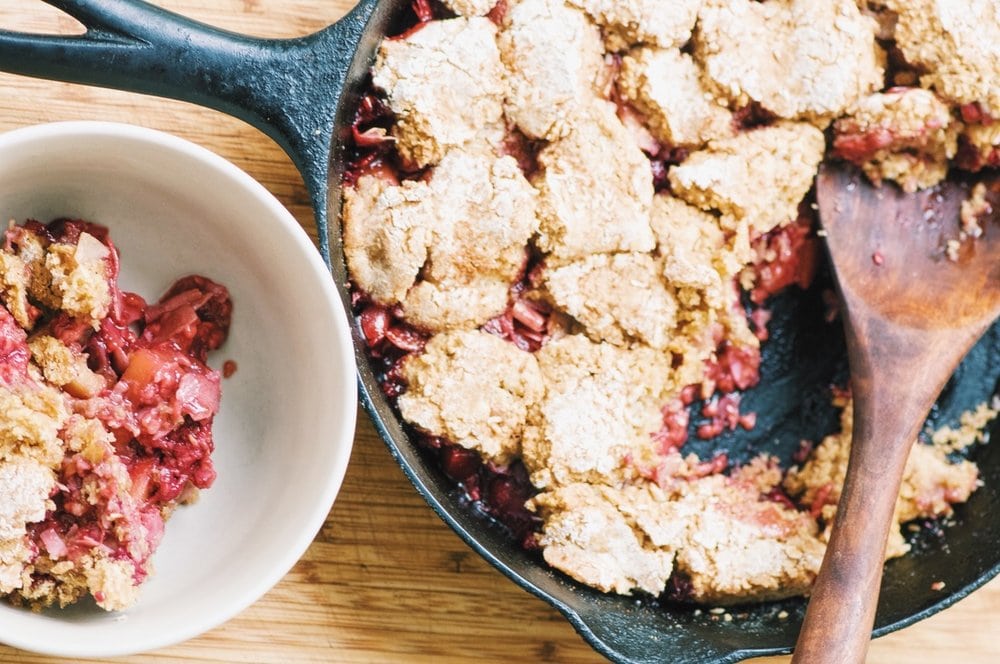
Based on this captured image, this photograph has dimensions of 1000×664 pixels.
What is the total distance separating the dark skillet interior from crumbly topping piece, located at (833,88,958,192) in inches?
11.2

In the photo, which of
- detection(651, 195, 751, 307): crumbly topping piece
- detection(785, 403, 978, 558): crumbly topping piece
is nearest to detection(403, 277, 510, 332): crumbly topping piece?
detection(651, 195, 751, 307): crumbly topping piece

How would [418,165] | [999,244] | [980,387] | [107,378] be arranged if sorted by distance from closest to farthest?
[107,378] → [418,165] → [999,244] → [980,387]

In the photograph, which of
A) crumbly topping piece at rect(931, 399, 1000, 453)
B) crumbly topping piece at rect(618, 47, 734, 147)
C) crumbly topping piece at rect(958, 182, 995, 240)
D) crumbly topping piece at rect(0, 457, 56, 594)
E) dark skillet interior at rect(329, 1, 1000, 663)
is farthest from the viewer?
crumbly topping piece at rect(931, 399, 1000, 453)

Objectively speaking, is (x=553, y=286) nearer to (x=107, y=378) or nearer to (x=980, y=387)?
(x=107, y=378)

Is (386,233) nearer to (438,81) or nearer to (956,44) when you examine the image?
(438,81)

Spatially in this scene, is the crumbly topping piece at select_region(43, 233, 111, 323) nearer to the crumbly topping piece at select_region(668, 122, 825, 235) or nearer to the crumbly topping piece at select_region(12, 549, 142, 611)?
the crumbly topping piece at select_region(12, 549, 142, 611)

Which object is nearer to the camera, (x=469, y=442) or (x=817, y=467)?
(x=469, y=442)

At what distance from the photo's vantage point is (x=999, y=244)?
2145mm

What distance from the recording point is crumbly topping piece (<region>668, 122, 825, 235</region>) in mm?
2018

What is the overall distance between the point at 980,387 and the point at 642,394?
0.84m

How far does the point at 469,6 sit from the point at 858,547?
4.09 feet

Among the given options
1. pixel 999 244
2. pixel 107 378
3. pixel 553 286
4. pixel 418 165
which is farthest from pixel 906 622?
pixel 107 378

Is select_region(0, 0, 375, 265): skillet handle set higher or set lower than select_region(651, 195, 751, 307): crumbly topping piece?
higher

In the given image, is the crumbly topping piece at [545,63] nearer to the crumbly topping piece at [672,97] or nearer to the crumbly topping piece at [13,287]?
the crumbly topping piece at [672,97]
